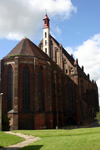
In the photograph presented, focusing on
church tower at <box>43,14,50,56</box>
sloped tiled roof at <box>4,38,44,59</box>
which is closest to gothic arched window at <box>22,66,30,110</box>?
sloped tiled roof at <box>4,38,44,59</box>

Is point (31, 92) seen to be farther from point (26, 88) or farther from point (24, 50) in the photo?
point (24, 50)

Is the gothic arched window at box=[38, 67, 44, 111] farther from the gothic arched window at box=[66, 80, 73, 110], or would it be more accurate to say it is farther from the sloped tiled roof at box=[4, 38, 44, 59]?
the gothic arched window at box=[66, 80, 73, 110]

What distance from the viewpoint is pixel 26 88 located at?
111 ft

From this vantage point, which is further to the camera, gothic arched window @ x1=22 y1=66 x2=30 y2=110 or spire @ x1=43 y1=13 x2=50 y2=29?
spire @ x1=43 y1=13 x2=50 y2=29

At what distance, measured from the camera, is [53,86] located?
130 ft

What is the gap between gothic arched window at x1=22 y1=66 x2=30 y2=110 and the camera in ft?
109

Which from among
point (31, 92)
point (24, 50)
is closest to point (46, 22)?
point (24, 50)

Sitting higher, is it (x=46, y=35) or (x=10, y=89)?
(x=46, y=35)

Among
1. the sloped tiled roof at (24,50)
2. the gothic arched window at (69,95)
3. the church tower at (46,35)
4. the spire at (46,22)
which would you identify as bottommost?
the gothic arched window at (69,95)

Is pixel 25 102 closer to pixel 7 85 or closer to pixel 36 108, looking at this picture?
pixel 36 108

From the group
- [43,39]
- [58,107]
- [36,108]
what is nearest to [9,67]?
[36,108]

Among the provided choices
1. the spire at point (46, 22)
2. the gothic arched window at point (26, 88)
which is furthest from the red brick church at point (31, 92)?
the spire at point (46, 22)

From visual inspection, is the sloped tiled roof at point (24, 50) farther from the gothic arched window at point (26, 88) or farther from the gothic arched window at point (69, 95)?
the gothic arched window at point (69, 95)

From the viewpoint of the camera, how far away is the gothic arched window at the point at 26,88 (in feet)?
109
